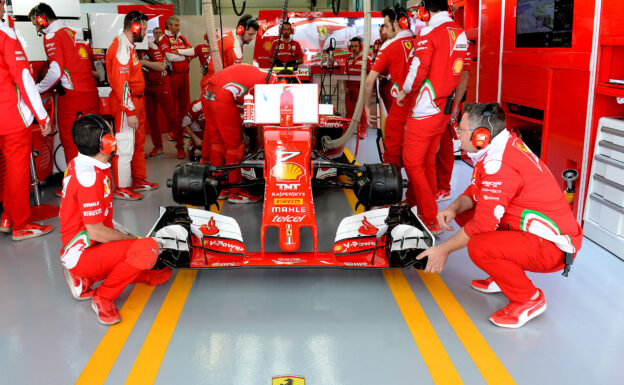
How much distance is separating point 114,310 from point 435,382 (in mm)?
2137

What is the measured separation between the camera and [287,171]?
443cm

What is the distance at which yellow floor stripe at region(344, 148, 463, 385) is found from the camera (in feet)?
10.2

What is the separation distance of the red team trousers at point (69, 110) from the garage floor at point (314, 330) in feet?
7.30

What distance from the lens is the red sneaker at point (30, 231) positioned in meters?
5.32

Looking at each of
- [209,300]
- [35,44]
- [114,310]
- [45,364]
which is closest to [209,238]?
[209,300]

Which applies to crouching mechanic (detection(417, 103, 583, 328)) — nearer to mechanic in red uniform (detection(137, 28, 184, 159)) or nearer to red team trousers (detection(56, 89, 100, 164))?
red team trousers (detection(56, 89, 100, 164))

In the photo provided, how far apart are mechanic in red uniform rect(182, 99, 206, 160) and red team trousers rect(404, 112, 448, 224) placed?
12.7ft

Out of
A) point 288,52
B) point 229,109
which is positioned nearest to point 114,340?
point 229,109

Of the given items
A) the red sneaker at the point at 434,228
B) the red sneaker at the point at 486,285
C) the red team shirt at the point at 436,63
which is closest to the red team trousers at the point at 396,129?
the red team shirt at the point at 436,63

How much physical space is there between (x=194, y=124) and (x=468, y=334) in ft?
19.8

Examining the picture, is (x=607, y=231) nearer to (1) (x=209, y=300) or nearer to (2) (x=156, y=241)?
(1) (x=209, y=300)

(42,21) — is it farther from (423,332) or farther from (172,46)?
(423,332)

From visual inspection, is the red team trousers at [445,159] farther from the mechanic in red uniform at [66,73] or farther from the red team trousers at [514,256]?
the mechanic in red uniform at [66,73]

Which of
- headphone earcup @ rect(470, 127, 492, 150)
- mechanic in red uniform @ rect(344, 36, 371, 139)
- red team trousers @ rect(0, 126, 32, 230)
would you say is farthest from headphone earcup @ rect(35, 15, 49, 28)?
mechanic in red uniform @ rect(344, 36, 371, 139)
